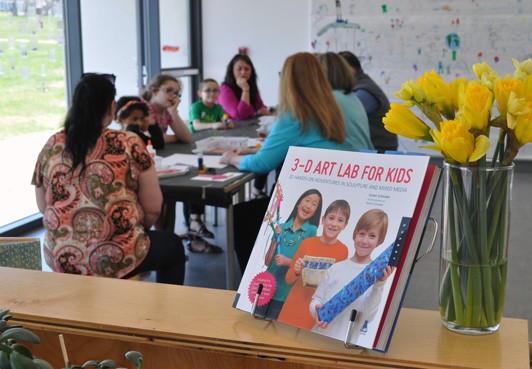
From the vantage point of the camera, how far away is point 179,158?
3797 millimetres

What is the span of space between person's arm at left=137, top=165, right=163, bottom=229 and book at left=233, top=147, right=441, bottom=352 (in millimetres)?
1516

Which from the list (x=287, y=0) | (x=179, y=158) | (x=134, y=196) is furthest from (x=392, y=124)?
(x=287, y=0)

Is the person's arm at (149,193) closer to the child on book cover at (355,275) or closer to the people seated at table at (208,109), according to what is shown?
the child on book cover at (355,275)

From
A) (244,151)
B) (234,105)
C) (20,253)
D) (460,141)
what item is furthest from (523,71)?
(234,105)

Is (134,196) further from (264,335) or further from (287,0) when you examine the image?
(287,0)

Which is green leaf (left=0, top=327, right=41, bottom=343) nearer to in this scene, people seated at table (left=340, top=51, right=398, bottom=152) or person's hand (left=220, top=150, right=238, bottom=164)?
person's hand (left=220, top=150, right=238, bottom=164)

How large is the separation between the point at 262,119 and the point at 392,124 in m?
4.47

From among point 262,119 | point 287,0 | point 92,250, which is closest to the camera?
point 92,250

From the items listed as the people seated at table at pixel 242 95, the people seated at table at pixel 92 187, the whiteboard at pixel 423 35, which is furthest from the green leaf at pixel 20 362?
the whiteboard at pixel 423 35

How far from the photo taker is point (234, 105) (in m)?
5.91

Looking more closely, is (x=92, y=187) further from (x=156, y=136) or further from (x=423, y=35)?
(x=423, y=35)

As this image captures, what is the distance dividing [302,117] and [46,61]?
263cm

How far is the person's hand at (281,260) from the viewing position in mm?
1187

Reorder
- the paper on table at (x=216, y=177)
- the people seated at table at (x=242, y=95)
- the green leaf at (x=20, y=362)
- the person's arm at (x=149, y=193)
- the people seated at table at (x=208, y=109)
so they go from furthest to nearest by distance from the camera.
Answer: the people seated at table at (x=242, y=95) < the people seated at table at (x=208, y=109) < the paper on table at (x=216, y=177) < the person's arm at (x=149, y=193) < the green leaf at (x=20, y=362)
